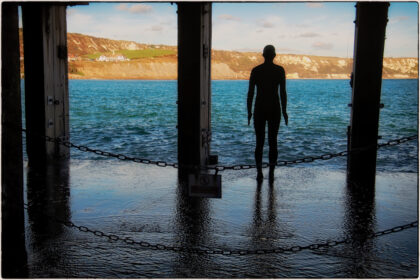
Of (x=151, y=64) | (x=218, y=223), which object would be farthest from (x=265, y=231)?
(x=151, y=64)

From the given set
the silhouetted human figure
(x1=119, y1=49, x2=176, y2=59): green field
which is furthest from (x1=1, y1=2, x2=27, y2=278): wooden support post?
(x1=119, y1=49, x2=176, y2=59): green field

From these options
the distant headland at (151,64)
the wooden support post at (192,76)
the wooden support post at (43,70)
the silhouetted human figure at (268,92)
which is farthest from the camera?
the distant headland at (151,64)

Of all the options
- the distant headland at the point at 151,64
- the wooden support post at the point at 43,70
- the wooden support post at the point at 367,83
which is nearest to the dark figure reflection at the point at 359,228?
the wooden support post at the point at 367,83

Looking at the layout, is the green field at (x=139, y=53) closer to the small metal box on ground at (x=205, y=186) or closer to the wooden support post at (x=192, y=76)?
the wooden support post at (x=192, y=76)

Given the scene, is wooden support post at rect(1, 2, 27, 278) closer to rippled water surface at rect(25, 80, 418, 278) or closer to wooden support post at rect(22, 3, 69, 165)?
rippled water surface at rect(25, 80, 418, 278)

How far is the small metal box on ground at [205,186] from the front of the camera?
4.89 meters

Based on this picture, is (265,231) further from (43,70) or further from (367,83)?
Answer: (43,70)

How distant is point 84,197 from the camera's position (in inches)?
288

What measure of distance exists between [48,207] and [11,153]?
2332mm

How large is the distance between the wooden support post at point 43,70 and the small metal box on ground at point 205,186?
562 cm

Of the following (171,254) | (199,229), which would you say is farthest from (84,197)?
(171,254)

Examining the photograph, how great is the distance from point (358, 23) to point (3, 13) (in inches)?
235

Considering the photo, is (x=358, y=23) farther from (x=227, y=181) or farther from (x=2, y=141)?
(x=2, y=141)

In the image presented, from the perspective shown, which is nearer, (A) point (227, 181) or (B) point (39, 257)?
(B) point (39, 257)
